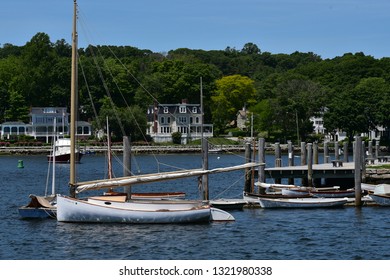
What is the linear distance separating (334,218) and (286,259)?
1428 cm

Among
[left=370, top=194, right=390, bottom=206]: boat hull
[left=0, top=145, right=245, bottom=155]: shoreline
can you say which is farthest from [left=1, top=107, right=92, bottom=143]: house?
[left=370, top=194, right=390, bottom=206]: boat hull

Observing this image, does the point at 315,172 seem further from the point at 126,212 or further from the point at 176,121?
the point at 176,121

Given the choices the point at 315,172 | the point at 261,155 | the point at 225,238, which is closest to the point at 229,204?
the point at 261,155

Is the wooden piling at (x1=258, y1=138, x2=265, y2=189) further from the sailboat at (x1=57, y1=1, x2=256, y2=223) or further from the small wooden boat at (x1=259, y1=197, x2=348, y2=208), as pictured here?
the sailboat at (x1=57, y1=1, x2=256, y2=223)

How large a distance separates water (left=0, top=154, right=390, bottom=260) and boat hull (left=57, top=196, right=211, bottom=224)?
46 centimetres

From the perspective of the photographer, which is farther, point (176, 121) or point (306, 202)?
point (176, 121)

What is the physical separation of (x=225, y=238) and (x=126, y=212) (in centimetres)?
623

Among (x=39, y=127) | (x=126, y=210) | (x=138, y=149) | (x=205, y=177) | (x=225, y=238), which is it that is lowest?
(x=225, y=238)

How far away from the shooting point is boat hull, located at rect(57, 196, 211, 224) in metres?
51.9

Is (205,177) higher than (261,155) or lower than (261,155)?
lower

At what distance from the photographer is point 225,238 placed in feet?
160

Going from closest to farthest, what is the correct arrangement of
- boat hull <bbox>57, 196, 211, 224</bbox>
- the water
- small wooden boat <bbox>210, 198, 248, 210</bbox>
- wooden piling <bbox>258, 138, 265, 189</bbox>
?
the water
boat hull <bbox>57, 196, 211, 224</bbox>
small wooden boat <bbox>210, 198, 248, 210</bbox>
wooden piling <bbox>258, 138, 265, 189</bbox>

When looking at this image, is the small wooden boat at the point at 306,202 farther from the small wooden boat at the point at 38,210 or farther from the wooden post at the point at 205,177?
the small wooden boat at the point at 38,210

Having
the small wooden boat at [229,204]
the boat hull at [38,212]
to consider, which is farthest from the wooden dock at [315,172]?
the boat hull at [38,212]
